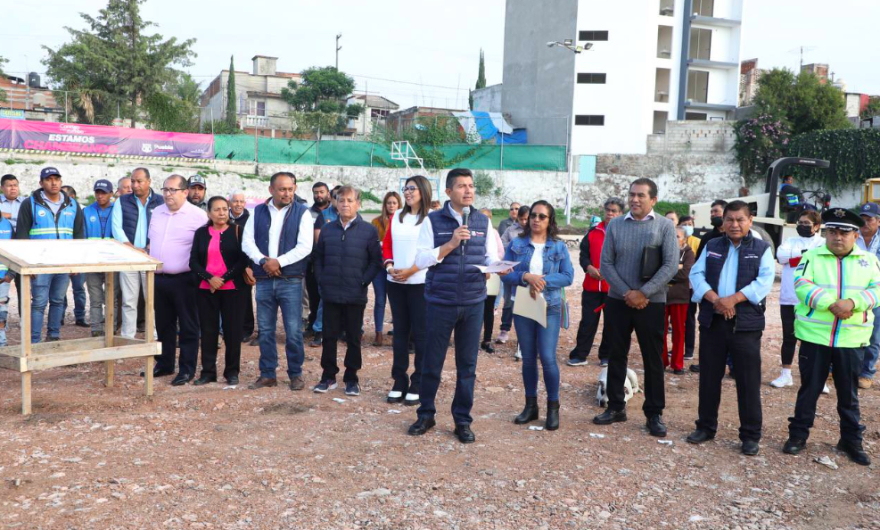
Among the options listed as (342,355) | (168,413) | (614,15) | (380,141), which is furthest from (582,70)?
(168,413)

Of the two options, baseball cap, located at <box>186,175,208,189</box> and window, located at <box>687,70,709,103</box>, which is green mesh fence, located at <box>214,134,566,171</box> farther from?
baseball cap, located at <box>186,175,208,189</box>

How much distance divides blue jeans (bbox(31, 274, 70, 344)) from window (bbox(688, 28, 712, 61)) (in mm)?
41064

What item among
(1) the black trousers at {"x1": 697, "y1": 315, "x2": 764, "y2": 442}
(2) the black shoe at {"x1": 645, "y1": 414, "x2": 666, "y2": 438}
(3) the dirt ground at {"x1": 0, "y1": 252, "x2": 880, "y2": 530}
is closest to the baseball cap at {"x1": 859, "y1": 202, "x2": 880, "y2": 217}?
(3) the dirt ground at {"x1": 0, "y1": 252, "x2": 880, "y2": 530}

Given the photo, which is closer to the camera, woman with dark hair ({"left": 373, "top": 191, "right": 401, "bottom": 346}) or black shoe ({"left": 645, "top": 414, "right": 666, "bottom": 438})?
black shoe ({"left": 645, "top": 414, "right": 666, "bottom": 438})

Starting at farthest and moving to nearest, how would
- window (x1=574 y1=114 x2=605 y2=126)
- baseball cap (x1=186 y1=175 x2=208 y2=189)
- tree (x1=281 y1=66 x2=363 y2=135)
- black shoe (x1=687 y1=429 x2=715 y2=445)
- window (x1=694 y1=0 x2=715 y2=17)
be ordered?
tree (x1=281 y1=66 x2=363 y2=135)
window (x1=694 y1=0 x2=715 y2=17)
window (x1=574 y1=114 x2=605 y2=126)
baseball cap (x1=186 y1=175 x2=208 y2=189)
black shoe (x1=687 y1=429 x2=715 y2=445)

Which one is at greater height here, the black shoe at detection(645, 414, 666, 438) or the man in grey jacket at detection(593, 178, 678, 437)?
the man in grey jacket at detection(593, 178, 678, 437)

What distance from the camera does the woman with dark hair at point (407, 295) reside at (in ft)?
20.9

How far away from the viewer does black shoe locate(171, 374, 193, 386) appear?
6848mm

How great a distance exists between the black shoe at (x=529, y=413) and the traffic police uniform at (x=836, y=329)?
1871 millimetres

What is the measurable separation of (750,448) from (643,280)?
143 centimetres

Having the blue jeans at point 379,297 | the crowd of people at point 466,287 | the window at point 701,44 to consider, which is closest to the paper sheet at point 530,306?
the crowd of people at point 466,287

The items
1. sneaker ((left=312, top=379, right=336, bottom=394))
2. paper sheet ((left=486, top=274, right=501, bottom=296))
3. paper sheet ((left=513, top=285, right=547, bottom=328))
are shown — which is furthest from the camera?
paper sheet ((left=486, top=274, right=501, bottom=296))

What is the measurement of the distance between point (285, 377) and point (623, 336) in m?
3.35

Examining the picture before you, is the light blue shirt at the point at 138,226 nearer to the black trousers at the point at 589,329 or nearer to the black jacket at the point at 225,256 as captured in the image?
the black jacket at the point at 225,256
